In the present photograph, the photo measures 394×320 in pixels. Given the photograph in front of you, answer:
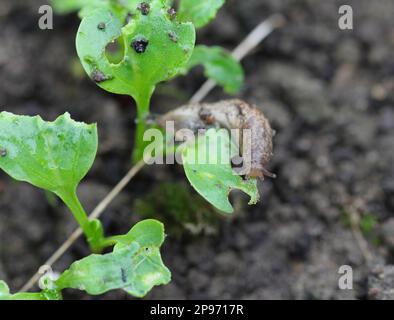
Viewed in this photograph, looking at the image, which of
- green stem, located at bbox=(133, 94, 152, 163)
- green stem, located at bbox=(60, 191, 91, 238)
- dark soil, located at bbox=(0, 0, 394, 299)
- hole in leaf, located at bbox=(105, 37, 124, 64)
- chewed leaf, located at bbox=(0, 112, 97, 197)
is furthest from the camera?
hole in leaf, located at bbox=(105, 37, 124, 64)

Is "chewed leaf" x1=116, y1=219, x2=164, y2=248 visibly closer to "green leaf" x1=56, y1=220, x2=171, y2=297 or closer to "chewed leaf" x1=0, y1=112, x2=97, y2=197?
"green leaf" x1=56, y1=220, x2=171, y2=297

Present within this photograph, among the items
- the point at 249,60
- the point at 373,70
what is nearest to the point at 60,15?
the point at 249,60

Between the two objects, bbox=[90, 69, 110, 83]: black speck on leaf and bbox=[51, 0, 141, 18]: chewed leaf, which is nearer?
bbox=[90, 69, 110, 83]: black speck on leaf

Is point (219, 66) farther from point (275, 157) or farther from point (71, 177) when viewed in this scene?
point (71, 177)

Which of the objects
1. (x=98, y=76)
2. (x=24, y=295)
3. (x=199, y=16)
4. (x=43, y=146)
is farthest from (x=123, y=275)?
(x=199, y=16)

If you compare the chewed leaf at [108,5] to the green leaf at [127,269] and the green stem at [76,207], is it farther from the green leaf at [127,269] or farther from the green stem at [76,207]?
the green leaf at [127,269]

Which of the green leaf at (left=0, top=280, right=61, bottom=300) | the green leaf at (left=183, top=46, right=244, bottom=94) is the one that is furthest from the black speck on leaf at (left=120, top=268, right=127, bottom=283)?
the green leaf at (left=183, top=46, right=244, bottom=94)

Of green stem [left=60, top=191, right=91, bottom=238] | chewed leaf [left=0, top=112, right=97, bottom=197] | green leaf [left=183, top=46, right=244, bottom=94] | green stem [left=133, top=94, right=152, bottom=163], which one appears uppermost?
green leaf [left=183, top=46, right=244, bottom=94]

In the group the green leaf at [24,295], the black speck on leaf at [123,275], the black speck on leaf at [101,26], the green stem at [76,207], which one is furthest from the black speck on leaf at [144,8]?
the green leaf at [24,295]
